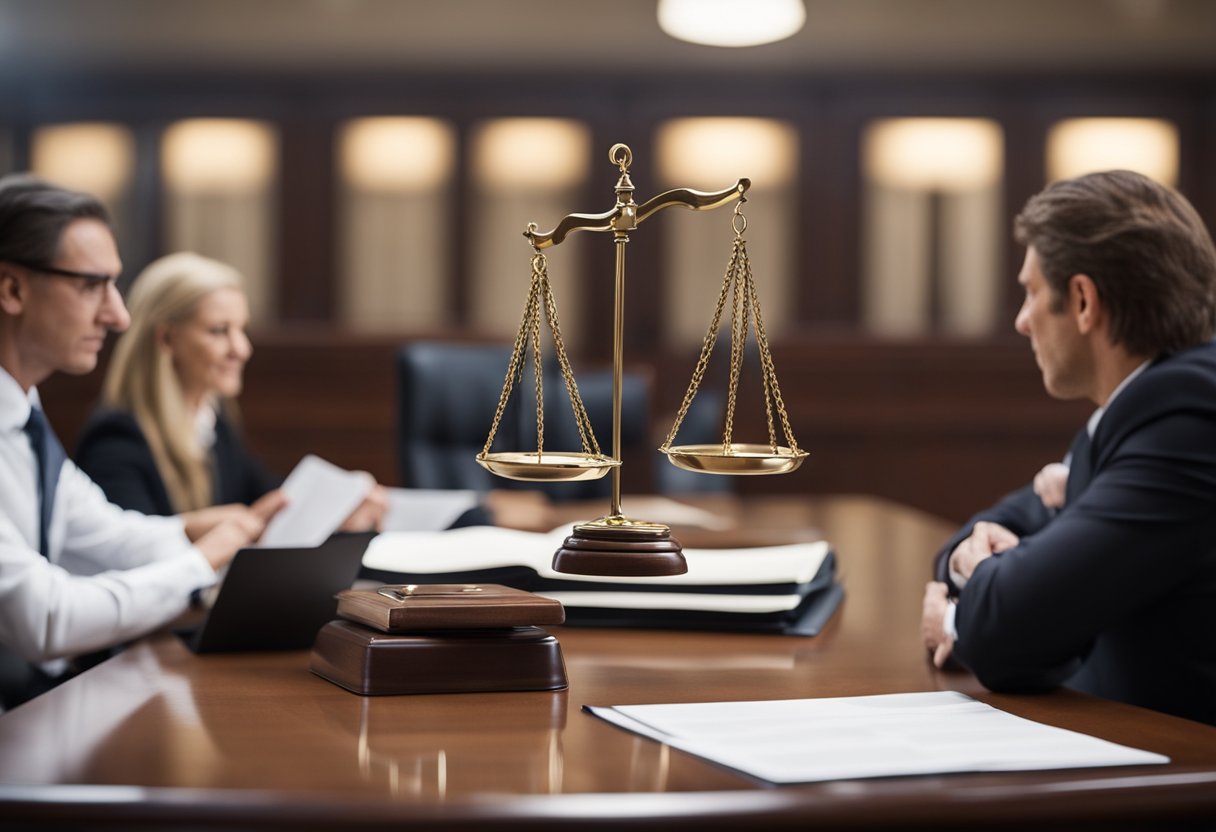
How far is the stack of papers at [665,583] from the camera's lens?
158 centimetres

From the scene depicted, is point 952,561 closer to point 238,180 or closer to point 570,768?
point 570,768

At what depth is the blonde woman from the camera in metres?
2.57

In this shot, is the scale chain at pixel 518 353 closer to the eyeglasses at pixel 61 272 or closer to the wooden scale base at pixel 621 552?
the wooden scale base at pixel 621 552

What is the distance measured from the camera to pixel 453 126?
26.1ft

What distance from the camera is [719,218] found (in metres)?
7.90


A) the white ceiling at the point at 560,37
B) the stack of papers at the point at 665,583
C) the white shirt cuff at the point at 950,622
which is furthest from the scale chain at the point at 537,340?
the white ceiling at the point at 560,37

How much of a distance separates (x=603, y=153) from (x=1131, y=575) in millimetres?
6975

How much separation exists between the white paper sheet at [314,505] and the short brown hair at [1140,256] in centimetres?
104

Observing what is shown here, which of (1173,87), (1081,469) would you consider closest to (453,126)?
(1173,87)

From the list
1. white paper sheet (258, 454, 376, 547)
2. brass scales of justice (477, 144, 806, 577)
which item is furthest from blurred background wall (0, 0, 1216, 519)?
brass scales of justice (477, 144, 806, 577)

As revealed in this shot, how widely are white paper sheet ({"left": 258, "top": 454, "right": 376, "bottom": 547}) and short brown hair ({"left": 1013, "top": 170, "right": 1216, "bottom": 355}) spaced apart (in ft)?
3.41

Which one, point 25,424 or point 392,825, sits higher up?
point 25,424

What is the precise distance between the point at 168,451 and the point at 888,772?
2107 mm

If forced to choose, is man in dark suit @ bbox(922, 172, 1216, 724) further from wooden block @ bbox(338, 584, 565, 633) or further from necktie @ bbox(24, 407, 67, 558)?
necktie @ bbox(24, 407, 67, 558)
